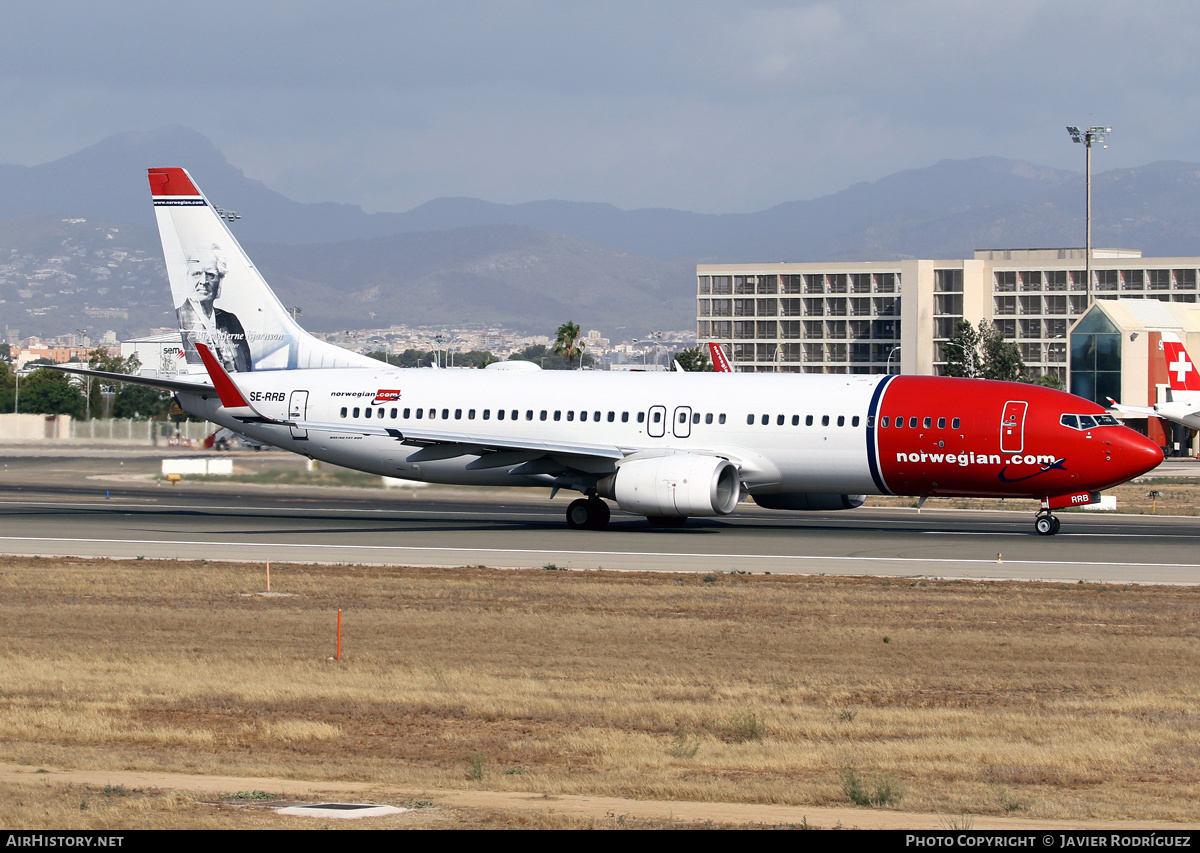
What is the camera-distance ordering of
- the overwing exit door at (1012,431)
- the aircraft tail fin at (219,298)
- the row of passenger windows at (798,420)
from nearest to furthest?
the overwing exit door at (1012,431) < the row of passenger windows at (798,420) < the aircraft tail fin at (219,298)

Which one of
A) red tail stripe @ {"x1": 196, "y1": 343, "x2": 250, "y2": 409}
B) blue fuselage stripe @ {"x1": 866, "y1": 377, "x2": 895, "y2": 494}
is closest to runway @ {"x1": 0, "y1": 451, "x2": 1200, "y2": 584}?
blue fuselage stripe @ {"x1": 866, "y1": 377, "x2": 895, "y2": 494}

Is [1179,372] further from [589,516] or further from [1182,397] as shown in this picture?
[589,516]

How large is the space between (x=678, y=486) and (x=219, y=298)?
16927mm

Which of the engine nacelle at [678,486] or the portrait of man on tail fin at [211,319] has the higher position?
the portrait of man on tail fin at [211,319]

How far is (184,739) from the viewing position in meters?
14.5

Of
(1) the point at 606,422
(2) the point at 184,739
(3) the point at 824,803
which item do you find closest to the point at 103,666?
(2) the point at 184,739

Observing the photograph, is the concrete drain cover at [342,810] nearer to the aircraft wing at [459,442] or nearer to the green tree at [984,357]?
the aircraft wing at [459,442]

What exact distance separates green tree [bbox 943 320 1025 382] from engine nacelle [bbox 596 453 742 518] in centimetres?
10614

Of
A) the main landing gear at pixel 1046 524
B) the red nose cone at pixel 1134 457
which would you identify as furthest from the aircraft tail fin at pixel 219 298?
the red nose cone at pixel 1134 457

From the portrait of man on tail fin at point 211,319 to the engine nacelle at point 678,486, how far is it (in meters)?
13.9

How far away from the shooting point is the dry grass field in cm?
1274

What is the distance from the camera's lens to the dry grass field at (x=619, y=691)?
41.8 ft

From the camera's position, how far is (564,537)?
3791 centimetres

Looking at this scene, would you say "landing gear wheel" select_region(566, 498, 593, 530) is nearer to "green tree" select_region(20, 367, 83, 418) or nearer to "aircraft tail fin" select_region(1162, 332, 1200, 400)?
"aircraft tail fin" select_region(1162, 332, 1200, 400)
